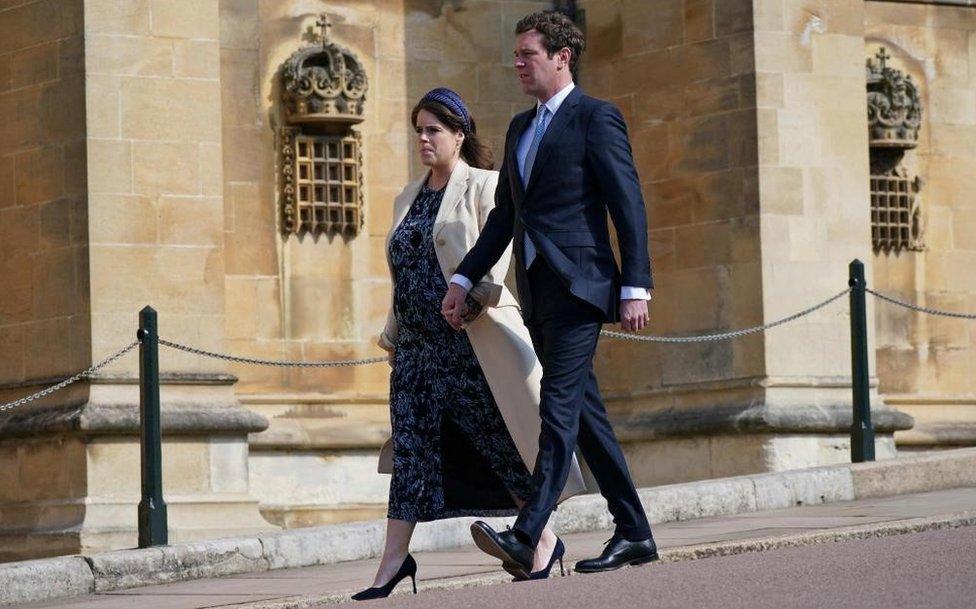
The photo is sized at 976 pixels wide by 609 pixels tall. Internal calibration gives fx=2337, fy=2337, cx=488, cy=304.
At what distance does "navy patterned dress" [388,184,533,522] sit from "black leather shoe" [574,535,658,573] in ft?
1.21

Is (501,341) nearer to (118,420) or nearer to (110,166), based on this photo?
(118,420)

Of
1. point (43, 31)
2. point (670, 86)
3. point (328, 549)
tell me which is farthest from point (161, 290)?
point (670, 86)

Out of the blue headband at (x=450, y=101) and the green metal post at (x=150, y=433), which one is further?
the green metal post at (x=150, y=433)

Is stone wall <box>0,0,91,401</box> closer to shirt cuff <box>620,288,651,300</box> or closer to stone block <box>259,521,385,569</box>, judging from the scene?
stone block <box>259,521,385,569</box>

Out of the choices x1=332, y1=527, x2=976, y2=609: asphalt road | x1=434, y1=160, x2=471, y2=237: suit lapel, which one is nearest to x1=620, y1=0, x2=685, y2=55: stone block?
x1=434, y1=160, x2=471, y2=237: suit lapel

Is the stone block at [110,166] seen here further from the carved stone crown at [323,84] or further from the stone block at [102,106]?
the carved stone crown at [323,84]

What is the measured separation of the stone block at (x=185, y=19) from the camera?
41.2ft

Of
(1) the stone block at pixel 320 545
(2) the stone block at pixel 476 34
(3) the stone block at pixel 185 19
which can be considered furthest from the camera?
(2) the stone block at pixel 476 34

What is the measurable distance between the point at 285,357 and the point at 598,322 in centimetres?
638

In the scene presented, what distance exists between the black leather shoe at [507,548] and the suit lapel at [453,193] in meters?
1.21

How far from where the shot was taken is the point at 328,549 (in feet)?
34.4

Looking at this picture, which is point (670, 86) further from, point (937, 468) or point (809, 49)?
point (937, 468)

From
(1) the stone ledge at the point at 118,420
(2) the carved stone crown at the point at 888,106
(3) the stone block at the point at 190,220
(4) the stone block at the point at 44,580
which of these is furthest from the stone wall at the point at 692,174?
(4) the stone block at the point at 44,580

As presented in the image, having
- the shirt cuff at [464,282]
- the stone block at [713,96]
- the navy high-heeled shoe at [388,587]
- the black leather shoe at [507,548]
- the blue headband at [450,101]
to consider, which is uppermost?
the stone block at [713,96]
